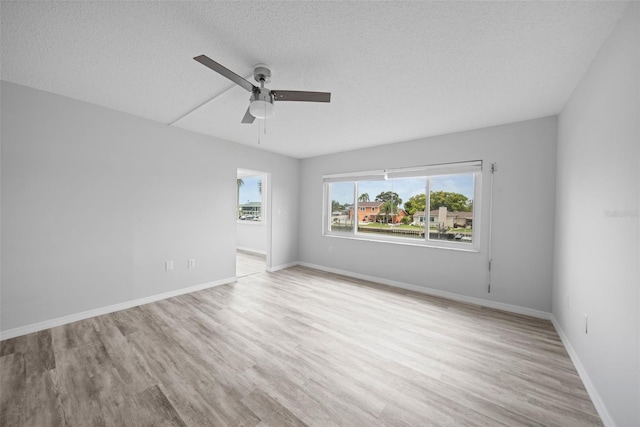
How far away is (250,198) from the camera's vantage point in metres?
7.02

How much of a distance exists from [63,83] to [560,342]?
18.4 feet

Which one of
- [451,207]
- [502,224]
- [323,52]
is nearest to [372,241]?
[451,207]

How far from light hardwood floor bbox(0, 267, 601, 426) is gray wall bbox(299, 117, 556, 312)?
45cm

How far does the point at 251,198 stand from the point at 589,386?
691 centimetres

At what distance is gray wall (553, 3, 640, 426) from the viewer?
125 cm

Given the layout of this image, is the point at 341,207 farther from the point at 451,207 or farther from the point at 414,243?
the point at 451,207

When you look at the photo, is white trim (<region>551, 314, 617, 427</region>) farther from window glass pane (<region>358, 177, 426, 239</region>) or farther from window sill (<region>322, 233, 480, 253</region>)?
window glass pane (<region>358, 177, 426, 239</region>)

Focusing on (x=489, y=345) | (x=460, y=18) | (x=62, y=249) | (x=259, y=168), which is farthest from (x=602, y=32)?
(x=62, y=249)

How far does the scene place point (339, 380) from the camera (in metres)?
1.78

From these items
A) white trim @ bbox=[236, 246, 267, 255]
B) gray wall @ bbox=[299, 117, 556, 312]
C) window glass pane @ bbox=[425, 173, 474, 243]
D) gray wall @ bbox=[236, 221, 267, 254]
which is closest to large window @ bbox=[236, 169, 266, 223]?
gray wall @ bbox=[236, 221, 267, 254]

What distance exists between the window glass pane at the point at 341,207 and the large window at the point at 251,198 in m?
2.46

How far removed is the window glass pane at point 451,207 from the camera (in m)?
3.46

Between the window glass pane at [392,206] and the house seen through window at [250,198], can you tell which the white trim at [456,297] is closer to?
the window glass pane at [392,206]

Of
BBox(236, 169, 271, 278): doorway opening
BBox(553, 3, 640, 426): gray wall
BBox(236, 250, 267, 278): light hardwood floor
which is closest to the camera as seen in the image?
BBox(553, 3, 640, 426): gray wall
